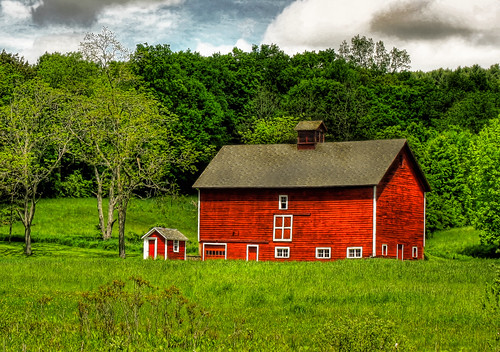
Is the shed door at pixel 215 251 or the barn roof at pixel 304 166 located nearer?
the barn roof at pixel 304 166

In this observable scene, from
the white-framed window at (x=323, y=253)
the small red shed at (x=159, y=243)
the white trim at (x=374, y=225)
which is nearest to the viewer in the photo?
the white trim at (x=374, y=225)

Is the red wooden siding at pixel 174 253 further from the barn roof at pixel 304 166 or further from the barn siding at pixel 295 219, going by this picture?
the barn roof at pixel 304 166

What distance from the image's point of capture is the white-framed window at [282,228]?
52219 mm

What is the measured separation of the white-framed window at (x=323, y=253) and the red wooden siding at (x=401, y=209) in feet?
10.5

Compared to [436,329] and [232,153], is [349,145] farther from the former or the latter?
[436,329]

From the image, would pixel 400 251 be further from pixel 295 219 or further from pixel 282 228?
pixel 282 228

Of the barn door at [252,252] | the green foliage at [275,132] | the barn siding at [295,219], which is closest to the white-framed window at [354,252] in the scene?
the barn siding at [295,219]

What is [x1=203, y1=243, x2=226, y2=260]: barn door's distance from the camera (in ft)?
177

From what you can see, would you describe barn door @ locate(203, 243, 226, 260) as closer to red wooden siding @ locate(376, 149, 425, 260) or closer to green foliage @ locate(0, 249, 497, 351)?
red wooden siding @ locate(376, 149, 425, 260)

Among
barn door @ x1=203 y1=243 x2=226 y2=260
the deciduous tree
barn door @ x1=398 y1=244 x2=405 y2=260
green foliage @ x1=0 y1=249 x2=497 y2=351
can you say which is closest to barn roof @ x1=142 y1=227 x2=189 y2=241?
barn door @ x1=203 y1=243 x2=226 y2=260

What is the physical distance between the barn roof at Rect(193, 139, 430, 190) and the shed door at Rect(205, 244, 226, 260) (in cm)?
422

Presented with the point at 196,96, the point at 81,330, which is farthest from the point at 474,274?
the point at 196,96

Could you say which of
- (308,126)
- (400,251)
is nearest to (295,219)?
(400,251)

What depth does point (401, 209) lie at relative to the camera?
52.8m
